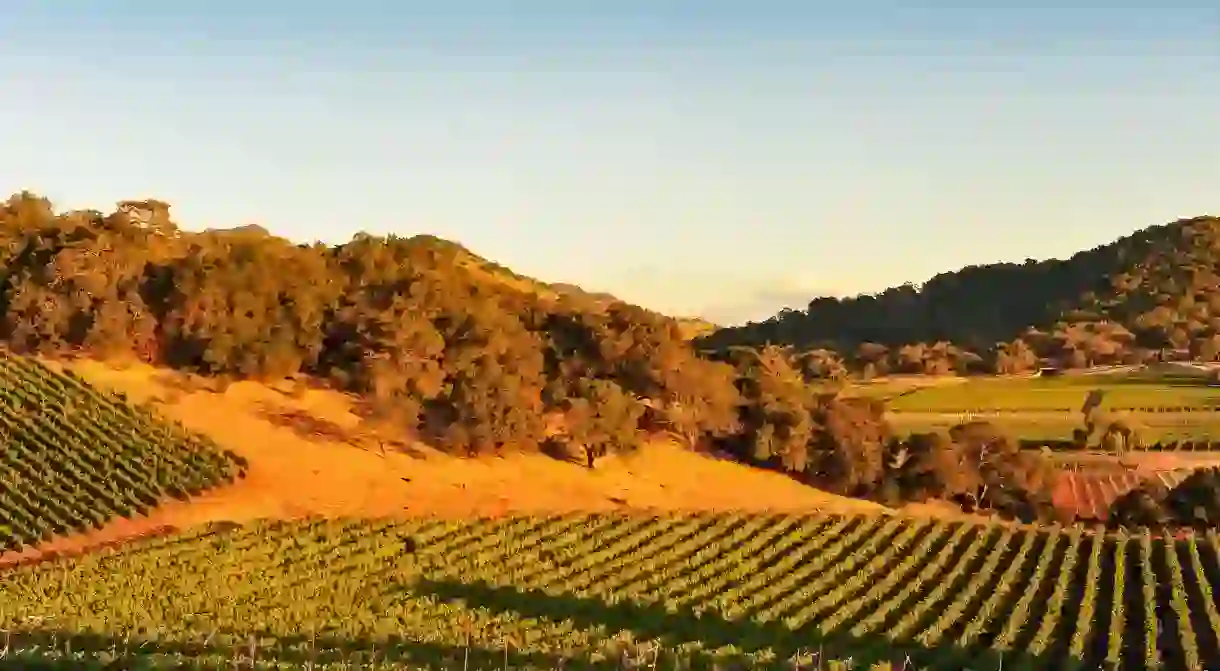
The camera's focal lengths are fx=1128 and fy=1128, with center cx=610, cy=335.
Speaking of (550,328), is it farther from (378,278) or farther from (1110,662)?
(1110,662)

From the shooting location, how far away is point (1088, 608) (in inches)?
1406

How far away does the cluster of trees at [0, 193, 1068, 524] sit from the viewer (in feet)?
175

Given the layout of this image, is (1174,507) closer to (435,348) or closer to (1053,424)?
(1053,424)

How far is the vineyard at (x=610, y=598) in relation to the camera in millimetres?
25766

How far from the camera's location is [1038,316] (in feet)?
483

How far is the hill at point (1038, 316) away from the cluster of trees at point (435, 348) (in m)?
57.0

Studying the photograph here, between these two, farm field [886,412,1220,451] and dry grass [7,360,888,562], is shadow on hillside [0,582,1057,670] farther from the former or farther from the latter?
farm field [886,412,1220,451]

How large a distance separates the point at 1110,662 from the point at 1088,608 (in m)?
6.59

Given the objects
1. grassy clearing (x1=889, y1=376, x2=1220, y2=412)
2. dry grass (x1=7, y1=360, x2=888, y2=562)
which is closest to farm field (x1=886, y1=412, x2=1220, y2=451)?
grassy clearing (x1=889, y1=376, x2=1220, y2=412)

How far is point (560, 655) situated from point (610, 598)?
8.32 meters

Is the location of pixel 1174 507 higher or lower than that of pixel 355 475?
lower

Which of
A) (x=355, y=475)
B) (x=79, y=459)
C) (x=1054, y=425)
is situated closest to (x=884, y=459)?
(x=1054, y=425)

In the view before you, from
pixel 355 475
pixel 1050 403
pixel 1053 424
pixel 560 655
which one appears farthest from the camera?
pixel 1050 403

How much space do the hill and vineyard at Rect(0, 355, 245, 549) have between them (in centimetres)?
9036
